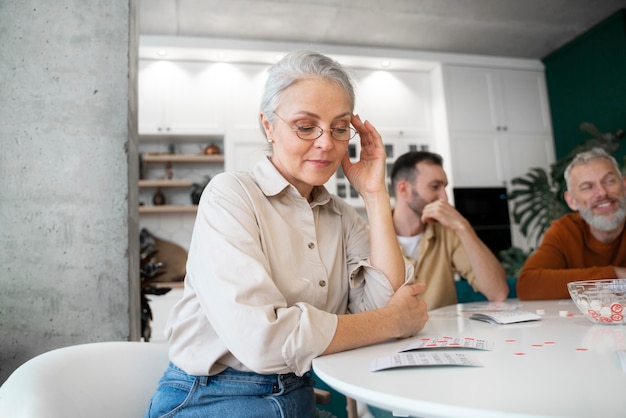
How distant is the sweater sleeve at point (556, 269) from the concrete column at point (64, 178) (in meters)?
1.41

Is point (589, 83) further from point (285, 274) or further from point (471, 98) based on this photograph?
point (285, 274)

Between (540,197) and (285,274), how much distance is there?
461cm

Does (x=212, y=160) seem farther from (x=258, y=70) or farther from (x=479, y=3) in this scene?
(x=479, y=3)

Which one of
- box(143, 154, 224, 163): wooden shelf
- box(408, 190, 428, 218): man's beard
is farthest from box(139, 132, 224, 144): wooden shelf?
box(408, 190, 428, 218): man's beard

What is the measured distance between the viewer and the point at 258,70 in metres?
4.95

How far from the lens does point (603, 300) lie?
1072 millimetres

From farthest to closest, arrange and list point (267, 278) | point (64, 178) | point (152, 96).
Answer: point (152, 96), point (64, 178), point (267, 278)

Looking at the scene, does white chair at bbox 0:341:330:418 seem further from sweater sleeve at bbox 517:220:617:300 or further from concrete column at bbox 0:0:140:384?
sweater sleeve at bbox 517:220:617:300

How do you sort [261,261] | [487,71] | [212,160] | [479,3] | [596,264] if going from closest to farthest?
[261,261]
[596,264]
[479,3]
[212,160]
[487,71]

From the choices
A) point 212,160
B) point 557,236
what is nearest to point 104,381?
point 557,236

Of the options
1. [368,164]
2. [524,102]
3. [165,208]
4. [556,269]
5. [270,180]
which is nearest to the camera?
[270,180]

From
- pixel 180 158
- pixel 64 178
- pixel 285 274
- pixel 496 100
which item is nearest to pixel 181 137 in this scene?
pixel 180 158

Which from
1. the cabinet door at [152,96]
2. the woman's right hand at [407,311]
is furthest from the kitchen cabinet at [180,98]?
the woman's right hand at [407,311]

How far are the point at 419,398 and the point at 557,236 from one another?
162cm
